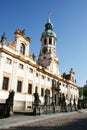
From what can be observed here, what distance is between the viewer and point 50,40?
156 ft

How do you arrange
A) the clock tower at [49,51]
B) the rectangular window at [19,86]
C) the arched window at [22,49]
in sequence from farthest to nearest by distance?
the clock tower at [49,51]
the arched window at [22,49]
the rectangular window at [19,86]

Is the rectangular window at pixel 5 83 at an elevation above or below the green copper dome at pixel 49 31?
below

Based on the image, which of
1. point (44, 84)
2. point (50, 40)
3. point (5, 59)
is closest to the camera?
point (5, 59)

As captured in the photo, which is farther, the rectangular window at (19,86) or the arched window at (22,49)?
the arched window at (22,49)

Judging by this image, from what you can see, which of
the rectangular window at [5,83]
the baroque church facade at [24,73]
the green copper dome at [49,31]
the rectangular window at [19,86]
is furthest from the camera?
the green copper dome at [49,31]

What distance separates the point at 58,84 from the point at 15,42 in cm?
2004

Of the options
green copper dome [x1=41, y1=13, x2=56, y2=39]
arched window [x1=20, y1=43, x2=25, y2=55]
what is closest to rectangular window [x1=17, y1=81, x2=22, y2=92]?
arched window [x1=20, y1=43, x2=25, y2=55]

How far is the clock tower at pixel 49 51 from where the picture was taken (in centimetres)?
4362

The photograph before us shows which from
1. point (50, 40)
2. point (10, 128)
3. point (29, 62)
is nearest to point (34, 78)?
point (29, 62)

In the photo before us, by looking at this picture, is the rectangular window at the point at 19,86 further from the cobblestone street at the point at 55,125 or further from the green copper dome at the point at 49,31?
the green copper dome at the point at 49,31

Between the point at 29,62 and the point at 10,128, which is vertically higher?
the point at 29,62

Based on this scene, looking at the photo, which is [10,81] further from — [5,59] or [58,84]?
[58,84]

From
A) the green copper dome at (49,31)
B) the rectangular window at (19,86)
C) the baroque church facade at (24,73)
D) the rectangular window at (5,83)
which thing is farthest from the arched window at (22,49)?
the green copper dome at (49,31)

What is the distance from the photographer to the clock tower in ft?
143
